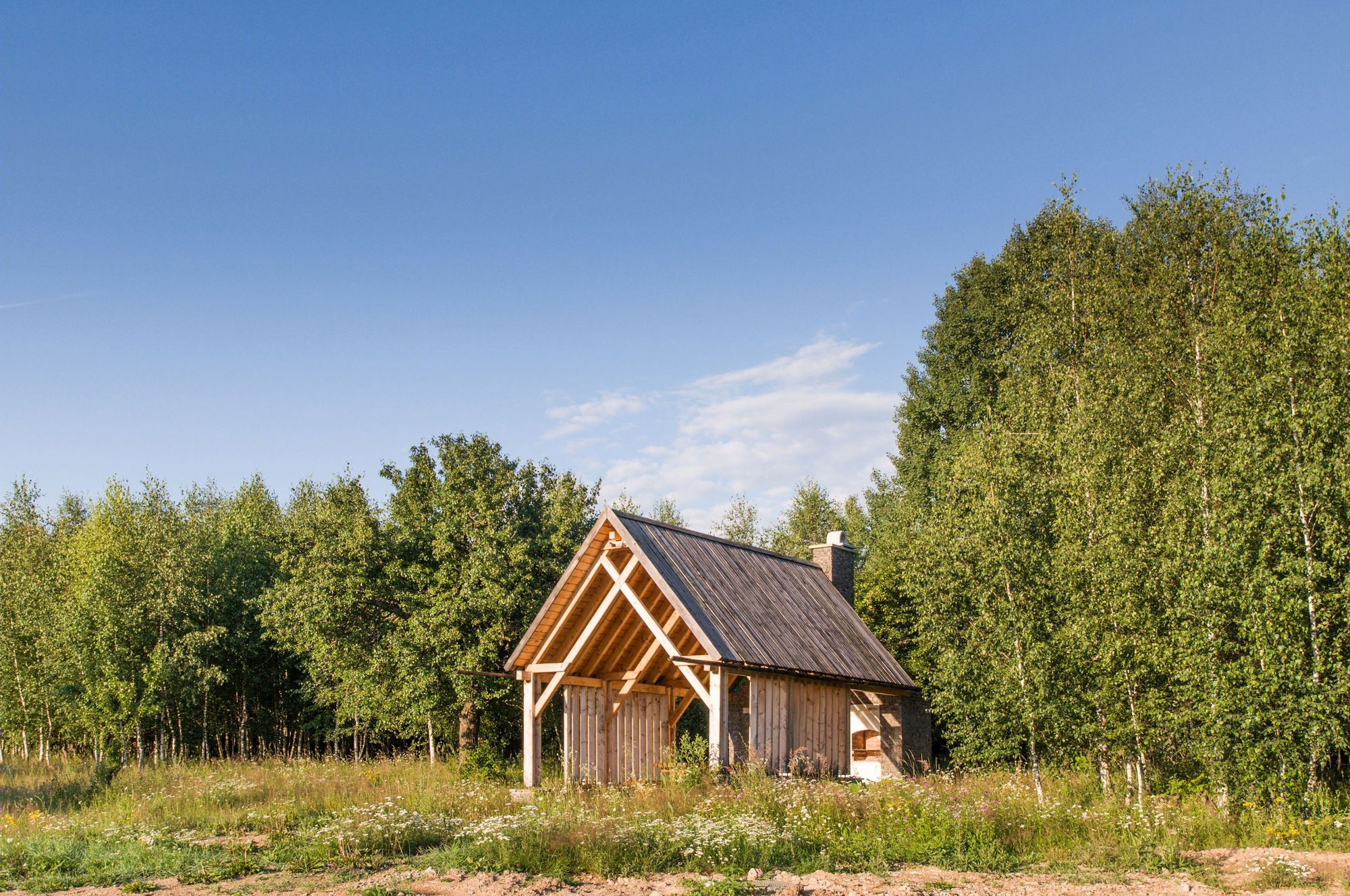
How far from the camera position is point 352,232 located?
19984 millimetres

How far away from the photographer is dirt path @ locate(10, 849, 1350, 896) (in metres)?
9.94

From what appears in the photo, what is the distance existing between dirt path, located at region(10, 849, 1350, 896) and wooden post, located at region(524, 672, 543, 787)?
733cm

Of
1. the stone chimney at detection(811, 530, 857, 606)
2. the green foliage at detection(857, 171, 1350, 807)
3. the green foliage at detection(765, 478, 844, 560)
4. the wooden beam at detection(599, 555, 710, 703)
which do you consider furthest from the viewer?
the green foliage at detection(765, 478, 844, 560)

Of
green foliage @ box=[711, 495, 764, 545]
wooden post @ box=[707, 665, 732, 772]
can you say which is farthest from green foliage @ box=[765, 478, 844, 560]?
wooden post @ box=[707, 665, 732, 772]

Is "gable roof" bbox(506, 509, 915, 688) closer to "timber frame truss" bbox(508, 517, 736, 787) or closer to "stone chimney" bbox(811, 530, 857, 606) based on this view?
"timber frame truss" bbox(508, 517, 736, 787)

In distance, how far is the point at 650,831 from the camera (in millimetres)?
11867

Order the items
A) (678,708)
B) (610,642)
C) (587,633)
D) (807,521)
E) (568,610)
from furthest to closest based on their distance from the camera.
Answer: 1. (807,521)
2. (678,708)
3. (610,642)
4. (568,610)
5. (587,633)

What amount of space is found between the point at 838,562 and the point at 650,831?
1410 cm

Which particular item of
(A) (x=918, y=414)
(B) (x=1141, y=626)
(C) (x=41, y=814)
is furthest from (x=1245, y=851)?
(A) (x=918, y=414)

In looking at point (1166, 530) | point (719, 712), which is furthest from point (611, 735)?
point (1166, 530)

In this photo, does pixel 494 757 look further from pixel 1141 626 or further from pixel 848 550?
pixel 1141 626

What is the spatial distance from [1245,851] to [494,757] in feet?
50.6

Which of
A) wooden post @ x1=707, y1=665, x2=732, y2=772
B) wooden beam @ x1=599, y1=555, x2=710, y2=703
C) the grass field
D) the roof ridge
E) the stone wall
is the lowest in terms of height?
the stone wall

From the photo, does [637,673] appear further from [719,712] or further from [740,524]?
[740,524]
